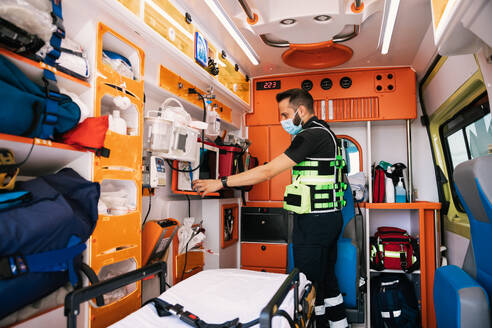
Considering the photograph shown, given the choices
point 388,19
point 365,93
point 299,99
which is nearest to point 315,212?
point 299,99

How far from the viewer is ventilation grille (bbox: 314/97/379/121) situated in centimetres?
421

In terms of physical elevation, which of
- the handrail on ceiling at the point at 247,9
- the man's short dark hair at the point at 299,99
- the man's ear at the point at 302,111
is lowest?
the man's ear at the point at 302,111

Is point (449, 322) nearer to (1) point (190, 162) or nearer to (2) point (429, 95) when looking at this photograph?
(1) point (190, 162)

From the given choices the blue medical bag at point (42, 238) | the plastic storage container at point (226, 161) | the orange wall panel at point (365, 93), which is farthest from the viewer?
the orange wall panel at point (365, 93)

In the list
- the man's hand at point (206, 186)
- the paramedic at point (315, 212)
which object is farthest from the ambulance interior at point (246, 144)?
the paramedic at point (315, 212)

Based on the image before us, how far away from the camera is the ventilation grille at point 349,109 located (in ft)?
13.8

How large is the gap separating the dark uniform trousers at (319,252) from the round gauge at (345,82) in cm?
222

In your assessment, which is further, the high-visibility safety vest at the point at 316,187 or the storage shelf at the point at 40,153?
the high-visibility safety vest at the point at 316,187

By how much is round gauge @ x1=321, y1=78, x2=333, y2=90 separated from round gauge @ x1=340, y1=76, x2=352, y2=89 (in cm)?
15

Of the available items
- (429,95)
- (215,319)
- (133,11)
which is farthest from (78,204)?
(429,95)

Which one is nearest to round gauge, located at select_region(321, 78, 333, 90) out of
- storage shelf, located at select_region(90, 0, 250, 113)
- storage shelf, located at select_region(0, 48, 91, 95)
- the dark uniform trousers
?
storage shelf, located at select_region(90, 0, 250, 113)

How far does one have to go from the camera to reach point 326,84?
4410mm

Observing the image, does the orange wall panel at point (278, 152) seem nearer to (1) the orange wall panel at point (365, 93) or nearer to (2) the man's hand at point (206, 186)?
(1) the orange wall panel at point (365, 93)

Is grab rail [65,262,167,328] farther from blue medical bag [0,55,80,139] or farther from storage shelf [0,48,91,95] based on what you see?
storage shelf [0,48,91,95]
